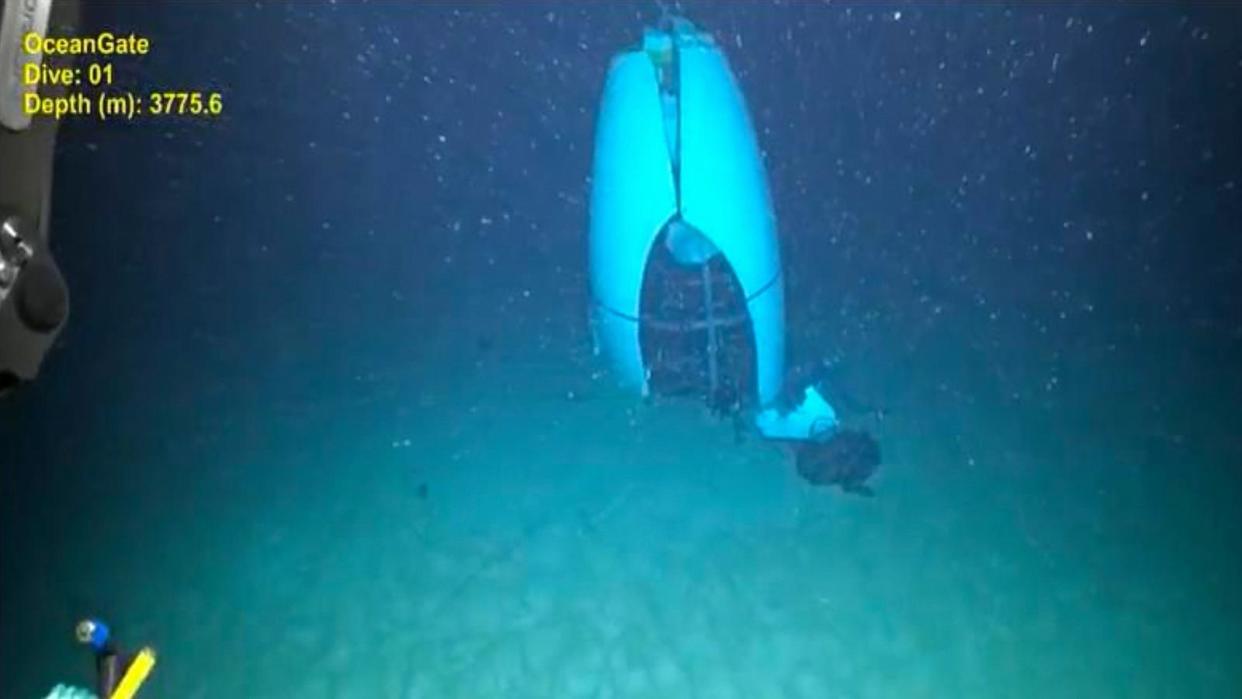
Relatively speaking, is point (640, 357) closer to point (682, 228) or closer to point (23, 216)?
point (682, 228)

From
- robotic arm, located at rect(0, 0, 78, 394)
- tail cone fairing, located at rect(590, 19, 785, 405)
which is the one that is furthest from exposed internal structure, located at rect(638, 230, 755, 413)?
robotic arm, located at rect(0, 0, 78, 394)

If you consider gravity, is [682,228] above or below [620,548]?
above

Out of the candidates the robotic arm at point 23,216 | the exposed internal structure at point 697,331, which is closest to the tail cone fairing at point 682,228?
the exposed internal structure at point 697,331

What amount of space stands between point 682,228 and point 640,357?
14cm

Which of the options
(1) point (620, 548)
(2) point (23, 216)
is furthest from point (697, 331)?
(2) point (23, 216)

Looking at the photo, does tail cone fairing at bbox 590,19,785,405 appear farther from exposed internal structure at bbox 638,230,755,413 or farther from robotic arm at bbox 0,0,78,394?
robotic arm at bbox 0,0,78,394

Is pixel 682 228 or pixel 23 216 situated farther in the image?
pixel 682 228

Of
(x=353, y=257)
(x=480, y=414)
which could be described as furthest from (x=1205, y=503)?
(x=353, y=257)

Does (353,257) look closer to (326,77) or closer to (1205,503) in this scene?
(326,77)

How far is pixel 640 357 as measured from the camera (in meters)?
1.52

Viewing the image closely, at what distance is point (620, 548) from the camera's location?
1517mm

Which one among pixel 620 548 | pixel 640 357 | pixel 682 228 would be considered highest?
pixel 682 228

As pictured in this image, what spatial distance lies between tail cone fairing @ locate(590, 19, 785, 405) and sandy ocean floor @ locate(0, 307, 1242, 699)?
57 millimetres

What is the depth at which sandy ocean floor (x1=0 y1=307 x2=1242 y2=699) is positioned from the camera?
1.49 m
